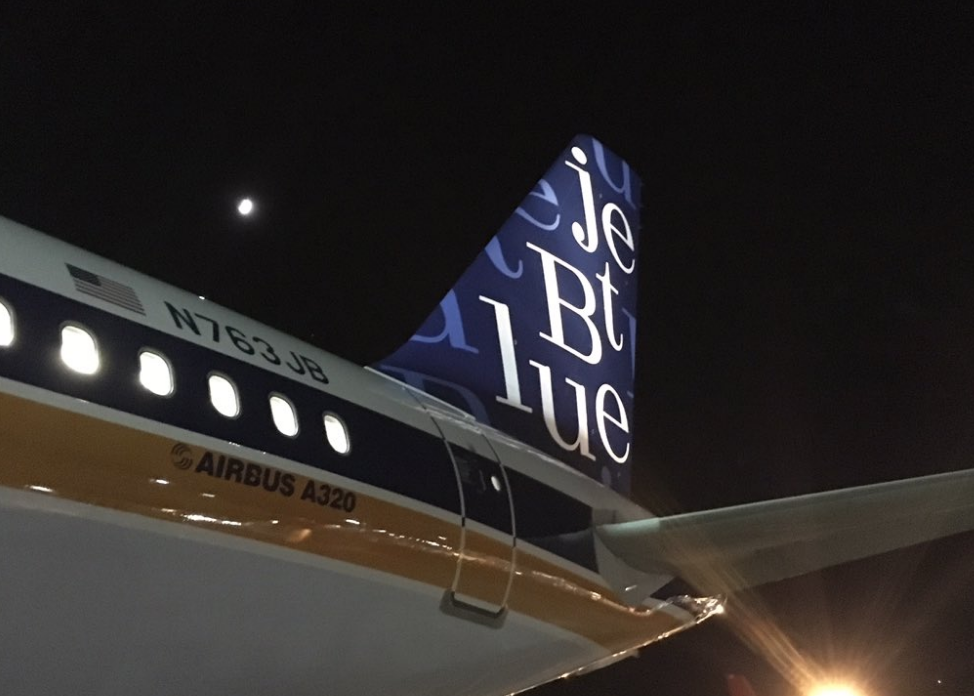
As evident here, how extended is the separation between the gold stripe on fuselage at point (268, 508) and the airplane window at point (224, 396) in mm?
197

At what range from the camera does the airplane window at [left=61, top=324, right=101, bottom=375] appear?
3.24 m

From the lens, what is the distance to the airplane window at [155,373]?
3.46 metres

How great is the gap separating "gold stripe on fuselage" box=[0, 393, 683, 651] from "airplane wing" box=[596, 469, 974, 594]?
1.35 feet

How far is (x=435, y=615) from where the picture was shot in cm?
444

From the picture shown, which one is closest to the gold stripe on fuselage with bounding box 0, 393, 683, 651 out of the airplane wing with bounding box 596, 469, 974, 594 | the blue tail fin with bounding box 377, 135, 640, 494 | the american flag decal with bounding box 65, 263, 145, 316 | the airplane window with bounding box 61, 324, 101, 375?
the airplane window with bounding box 61, 324, 101, 375

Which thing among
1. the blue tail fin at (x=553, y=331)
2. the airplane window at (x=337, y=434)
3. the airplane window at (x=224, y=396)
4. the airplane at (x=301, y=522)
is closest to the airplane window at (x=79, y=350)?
the airplane at (x=301, y=522)

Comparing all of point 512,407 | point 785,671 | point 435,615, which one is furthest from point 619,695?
point 435,615

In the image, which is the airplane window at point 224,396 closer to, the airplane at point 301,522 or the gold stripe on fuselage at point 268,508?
the airplane at point 301,522

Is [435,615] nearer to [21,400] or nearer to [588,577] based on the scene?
[588,577]

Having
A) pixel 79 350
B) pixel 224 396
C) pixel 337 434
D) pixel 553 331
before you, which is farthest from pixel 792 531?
pixel 79 350

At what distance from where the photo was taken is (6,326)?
3.13 metres

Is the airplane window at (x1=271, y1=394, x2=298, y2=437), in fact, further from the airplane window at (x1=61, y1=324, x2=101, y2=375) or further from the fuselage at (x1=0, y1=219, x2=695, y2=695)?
the airplane window at (x1=61, y1=324, x2=101, y2=375)

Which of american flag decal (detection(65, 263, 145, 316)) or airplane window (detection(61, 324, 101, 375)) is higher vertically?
american flag decal (detection(65, 263, 145, 316))

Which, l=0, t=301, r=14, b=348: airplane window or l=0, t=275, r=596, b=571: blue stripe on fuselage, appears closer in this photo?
l=0, t=301, r=14, b=348: airplane window
